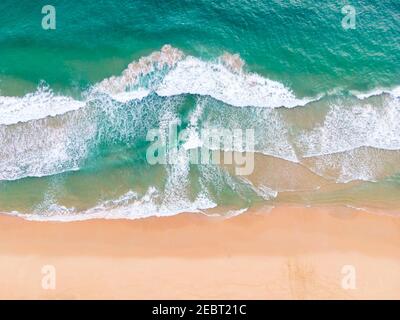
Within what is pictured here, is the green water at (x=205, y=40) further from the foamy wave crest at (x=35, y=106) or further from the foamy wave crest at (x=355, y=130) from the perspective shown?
the foamy wave crest at (x=355, y=130)

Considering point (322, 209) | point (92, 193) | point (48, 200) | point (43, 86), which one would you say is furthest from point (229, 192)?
point (43, 86)

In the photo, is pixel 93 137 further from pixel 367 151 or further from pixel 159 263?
pixel 367 151

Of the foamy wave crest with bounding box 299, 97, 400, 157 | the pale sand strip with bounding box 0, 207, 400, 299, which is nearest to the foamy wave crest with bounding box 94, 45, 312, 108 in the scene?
the foamy wave crest with bounding box 299, 97, 400, 157

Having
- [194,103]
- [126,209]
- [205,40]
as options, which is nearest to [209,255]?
[126,209]

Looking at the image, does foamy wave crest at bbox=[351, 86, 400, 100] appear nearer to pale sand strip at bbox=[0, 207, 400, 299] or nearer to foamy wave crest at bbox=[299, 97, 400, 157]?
foamy wave crest at bbox=[299, 97, 400, 157]

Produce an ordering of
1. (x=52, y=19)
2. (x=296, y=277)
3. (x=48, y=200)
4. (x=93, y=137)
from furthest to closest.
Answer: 1. (x=52, y=19)
2. (x=93, y=137)
3. (x=48, y=200)
4. (x=296, y=277)
